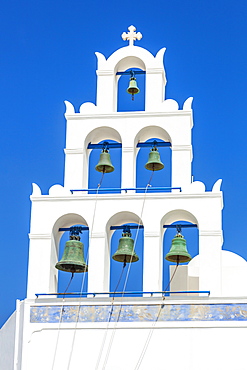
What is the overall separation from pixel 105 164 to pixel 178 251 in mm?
2693

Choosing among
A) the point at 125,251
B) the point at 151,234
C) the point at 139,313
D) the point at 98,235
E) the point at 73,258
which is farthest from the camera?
the point at 98,235

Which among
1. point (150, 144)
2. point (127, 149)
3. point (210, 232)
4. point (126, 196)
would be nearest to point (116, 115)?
point (127, 149)

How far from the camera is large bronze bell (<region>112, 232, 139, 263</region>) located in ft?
75.5

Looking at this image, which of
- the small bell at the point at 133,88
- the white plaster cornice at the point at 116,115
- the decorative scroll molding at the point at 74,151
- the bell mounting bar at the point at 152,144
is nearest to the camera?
the decorative scroll molding at the point at 74,151

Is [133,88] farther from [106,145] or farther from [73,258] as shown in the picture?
[73,258]

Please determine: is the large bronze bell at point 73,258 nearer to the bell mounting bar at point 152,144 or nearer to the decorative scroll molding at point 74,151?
the decorative scroll molding at point 74,151

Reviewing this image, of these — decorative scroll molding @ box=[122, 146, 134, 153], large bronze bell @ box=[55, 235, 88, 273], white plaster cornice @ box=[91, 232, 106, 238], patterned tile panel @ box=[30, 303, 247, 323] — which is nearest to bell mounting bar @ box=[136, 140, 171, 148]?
decorative scroll molding @ box=[122, 146, 134, 153]

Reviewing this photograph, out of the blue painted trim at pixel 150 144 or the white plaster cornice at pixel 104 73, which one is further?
Result: the white plaster cornice at pixel 104 73

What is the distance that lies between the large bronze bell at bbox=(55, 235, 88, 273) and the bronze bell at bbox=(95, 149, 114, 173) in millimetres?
1983

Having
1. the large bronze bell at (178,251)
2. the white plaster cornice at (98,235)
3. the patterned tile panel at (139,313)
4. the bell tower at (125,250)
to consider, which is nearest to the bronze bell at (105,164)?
the bell tower at (125,250)

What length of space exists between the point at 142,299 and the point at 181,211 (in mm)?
2119

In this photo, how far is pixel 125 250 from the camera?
23.0 metres

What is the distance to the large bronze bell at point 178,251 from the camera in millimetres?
22859

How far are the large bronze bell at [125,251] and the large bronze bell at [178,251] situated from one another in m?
0.70
